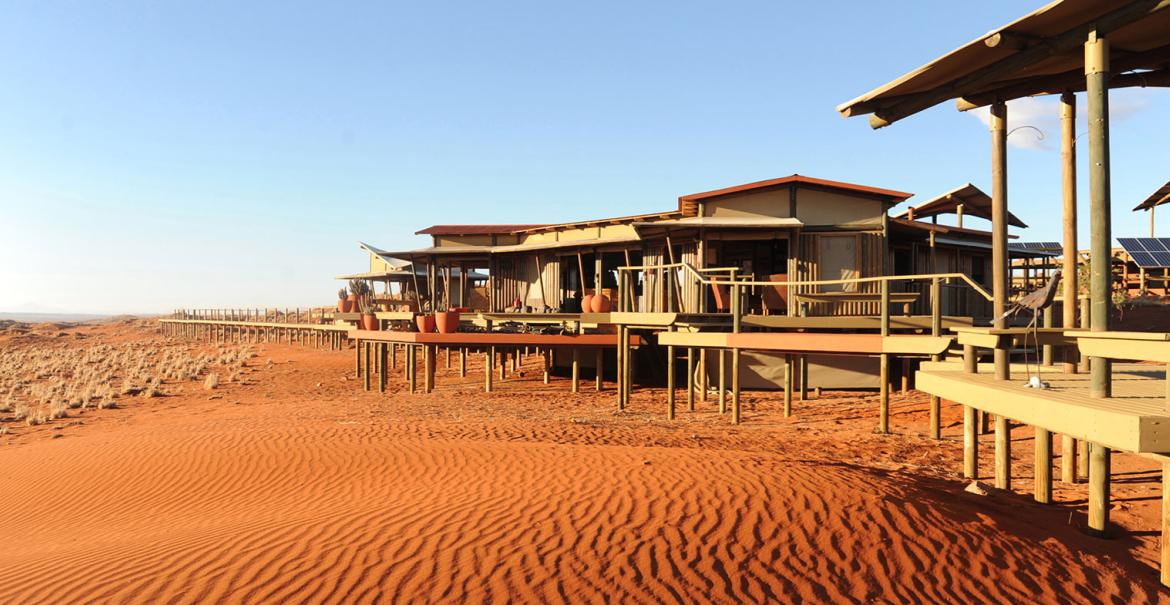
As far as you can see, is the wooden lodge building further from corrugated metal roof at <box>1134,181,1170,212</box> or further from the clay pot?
corrugated metal roof at <box>1134,181,1170,212</box>

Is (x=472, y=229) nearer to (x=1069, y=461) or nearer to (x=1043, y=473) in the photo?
(x=1069, y=461)

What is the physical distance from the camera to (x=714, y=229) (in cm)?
A: 1895

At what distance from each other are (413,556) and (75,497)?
276 inches

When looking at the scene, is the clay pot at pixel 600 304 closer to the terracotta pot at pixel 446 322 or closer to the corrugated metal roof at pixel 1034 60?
the terracotta pot at pixel 446 322

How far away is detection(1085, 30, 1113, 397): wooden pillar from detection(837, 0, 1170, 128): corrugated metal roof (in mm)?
344

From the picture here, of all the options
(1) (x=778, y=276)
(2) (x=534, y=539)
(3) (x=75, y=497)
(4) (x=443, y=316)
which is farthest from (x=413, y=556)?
(1) (x=778, y=276)

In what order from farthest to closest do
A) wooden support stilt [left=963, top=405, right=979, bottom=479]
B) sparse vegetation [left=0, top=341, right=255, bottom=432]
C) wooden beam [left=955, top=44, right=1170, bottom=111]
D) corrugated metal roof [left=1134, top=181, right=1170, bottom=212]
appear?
corrugated metal roof [left=1134, top=181, right=1170, bottom=212] < sparse vegetation [left=0, top=341, right=255, bottom=432] < wooden support stilt [left=963, top=405, right=979, bottom=479] < wooden beam [left=955, top=44, right=1170, bottom=111]

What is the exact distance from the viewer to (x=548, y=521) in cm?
666

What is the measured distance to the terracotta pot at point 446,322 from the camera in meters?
19.7

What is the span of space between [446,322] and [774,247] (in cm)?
987

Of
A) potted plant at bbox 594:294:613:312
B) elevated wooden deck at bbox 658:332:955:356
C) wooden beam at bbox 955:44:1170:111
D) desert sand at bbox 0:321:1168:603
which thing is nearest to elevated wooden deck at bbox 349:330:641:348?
potted plant at bbox 594:294:613:312

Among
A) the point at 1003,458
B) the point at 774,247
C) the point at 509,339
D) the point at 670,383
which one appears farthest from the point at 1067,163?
the point at 509,339

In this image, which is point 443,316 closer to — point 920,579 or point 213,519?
point 213,519

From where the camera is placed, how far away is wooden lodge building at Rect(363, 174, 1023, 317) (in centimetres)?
1858
